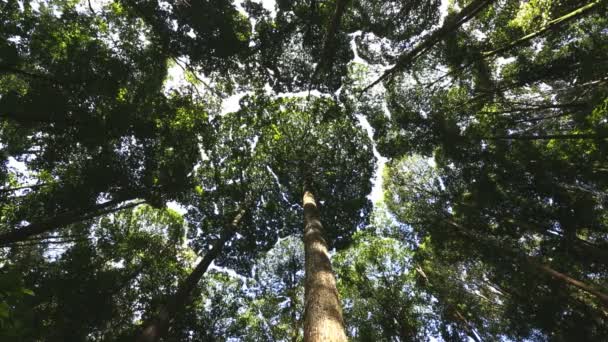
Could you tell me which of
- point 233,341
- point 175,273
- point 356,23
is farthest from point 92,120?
point 233,341

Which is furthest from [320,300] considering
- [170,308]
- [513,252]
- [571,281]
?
[513,252]

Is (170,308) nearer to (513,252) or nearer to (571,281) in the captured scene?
(571,281)

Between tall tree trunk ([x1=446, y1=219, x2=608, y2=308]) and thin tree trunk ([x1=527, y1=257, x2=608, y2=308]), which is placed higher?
tall tree trunk ([x1=446, y1=219, x2=608, y2=308])

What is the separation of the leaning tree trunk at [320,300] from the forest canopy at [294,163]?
1.23 metres

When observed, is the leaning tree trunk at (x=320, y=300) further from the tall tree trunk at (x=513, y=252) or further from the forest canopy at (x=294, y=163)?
the tall tree trunk at (x=513, y=252)

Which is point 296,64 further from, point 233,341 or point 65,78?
point 233,341

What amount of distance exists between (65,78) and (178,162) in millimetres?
3906

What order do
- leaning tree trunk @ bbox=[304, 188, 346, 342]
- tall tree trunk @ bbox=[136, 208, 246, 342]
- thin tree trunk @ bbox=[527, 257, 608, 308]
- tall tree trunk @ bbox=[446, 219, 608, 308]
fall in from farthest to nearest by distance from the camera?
tall tree trunk @ bbox=[446, 219, 608, 308]
thin tree trunk @ bbox=[527, 257, 608, 308]
tall tree trunk @ bbox=[136, 208, 246, 342]
leaning tree trunk @ bbox=[304, 188, 346, 342]

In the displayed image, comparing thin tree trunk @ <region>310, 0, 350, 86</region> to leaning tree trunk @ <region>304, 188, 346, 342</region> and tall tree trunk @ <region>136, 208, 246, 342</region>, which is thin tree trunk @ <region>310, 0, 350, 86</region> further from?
tall tree trunk @ <region>136, 208, 246, 342</region>

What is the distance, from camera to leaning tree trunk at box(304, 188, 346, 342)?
3.10 m

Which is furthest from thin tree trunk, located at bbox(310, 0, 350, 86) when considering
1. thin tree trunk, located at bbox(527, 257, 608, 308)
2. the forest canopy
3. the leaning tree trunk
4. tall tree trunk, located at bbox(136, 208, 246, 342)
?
thin tree trunk, located at bbox(527, 257, 608, 308)

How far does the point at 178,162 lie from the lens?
1064 cm

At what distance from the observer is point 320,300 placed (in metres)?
3.70

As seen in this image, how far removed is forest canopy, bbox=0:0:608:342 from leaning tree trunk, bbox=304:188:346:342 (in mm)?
1227
